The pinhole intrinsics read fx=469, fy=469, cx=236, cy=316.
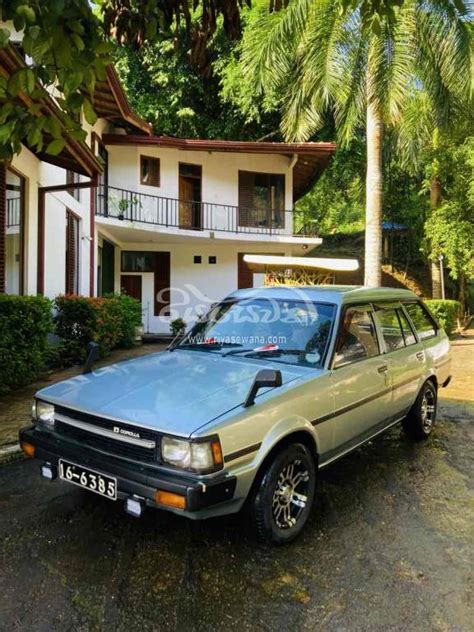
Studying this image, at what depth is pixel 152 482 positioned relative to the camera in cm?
258

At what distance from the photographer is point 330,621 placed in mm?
2338

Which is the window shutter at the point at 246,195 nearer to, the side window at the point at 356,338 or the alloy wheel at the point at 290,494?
the side window at the point at 356,338

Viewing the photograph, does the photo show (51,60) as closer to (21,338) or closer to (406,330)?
(406,330)

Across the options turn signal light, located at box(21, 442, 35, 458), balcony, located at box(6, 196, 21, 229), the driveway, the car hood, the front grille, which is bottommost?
the driveway

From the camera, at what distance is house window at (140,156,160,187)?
56.0 ft

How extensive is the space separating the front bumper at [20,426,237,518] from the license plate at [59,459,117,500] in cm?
4

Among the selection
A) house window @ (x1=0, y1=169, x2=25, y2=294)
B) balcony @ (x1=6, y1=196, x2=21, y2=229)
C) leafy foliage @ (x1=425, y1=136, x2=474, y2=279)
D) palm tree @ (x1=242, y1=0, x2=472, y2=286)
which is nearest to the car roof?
house window @ (x1=0, y1=169, x2=25, y2=294)

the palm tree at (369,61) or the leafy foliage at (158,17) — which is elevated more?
the palm tree at (369,61)

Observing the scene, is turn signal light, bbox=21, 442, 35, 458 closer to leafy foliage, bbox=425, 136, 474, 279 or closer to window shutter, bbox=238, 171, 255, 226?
window shutter, bbox=238, 171, 255, 226

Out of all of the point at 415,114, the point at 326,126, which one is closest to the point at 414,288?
the point at 326,126

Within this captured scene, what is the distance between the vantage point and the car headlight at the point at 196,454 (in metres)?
2.56

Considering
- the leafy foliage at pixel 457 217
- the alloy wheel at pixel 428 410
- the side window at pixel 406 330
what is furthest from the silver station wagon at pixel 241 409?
the leafy foliage at pixel 457 217

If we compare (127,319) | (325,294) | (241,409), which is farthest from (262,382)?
(127,319)

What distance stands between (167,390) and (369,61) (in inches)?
454
